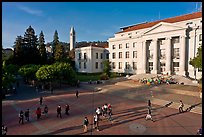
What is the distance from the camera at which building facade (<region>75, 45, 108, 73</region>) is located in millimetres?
61688

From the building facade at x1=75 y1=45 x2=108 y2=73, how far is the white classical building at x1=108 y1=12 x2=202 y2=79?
528cm

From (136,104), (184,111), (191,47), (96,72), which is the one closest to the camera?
(184,111)

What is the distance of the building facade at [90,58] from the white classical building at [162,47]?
5.28 m

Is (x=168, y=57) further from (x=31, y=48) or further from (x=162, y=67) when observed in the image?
(x=31, y=48)

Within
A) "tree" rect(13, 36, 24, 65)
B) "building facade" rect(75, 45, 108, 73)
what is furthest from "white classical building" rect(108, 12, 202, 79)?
"tree" rect(13, 36, 24, 65)

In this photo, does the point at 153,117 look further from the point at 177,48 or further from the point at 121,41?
the point at 121,41

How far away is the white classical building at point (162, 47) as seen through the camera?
4241cm

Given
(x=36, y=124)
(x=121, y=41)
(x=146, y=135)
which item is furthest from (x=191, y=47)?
(x=36, y=124)

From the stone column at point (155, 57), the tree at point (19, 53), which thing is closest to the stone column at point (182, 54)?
the stone column at point (155, 57)

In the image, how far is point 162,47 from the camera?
4794 cm

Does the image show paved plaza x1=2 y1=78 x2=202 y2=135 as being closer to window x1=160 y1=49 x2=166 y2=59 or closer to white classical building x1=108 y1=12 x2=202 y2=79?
white classical building x1=108 y1=12 x2=202 y2=79

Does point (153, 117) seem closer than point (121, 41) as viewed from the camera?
Yes

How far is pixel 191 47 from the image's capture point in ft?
139

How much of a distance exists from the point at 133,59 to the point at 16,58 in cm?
3856
